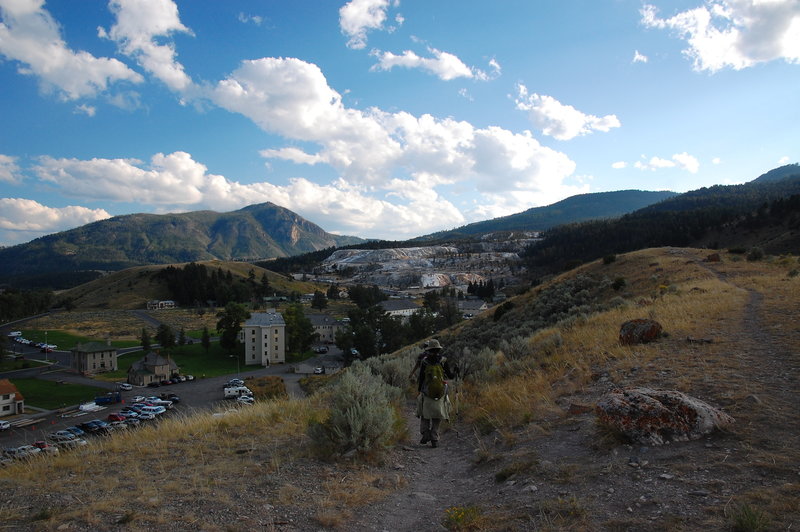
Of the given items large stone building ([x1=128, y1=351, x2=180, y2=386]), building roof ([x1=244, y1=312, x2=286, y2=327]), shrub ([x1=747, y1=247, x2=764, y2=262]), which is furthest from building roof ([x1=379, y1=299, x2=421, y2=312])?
shrub ([x1=747, y1=247, x2=764, y2=262])

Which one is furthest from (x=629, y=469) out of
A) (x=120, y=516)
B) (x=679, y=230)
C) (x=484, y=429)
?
(x=679, y=230)

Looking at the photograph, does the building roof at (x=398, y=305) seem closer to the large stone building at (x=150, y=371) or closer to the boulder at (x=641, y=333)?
the large stone building at (x=150, y=371)

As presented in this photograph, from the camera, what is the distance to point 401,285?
169250 millimetres

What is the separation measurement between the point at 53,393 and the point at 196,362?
1715 centimetres

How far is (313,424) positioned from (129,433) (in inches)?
202

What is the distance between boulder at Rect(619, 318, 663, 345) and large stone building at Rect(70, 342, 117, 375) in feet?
197

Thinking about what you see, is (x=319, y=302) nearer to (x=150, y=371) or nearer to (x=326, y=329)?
(x=326, y=329)

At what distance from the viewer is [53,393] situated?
41.0m

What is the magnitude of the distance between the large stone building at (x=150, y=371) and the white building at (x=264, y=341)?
13536 millimetres

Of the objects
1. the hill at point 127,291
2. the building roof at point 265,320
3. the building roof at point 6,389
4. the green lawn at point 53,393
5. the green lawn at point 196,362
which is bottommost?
the green lawn at point 196,362

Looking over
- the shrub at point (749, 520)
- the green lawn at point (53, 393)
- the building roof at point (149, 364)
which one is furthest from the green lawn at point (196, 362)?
the shrub at point (749, 520)

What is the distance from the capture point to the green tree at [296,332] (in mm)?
63094

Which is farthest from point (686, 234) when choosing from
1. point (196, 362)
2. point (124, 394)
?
point (124, 394)

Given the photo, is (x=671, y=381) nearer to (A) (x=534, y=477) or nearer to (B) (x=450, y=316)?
(A) (x=534, y=477)
